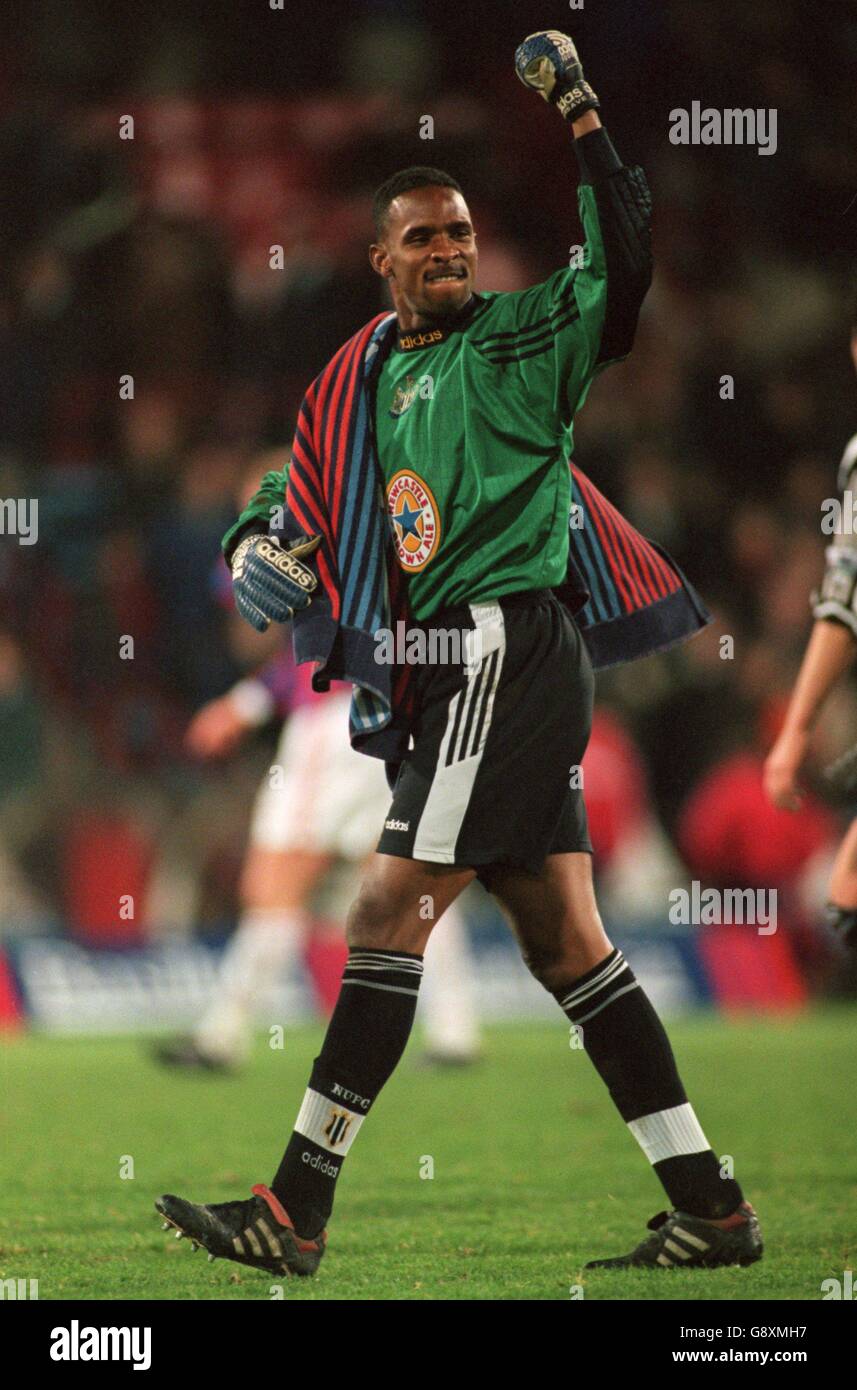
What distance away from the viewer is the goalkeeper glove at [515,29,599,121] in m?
3.11

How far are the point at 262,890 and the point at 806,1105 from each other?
2.05 metres

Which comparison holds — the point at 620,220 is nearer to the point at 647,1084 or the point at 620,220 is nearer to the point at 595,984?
the point at 595,984

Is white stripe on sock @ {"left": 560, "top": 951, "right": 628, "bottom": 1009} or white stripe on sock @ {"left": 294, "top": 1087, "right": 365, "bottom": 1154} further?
white stripe on sock @ {"left": 560, "top": 951, "right": 628, "bottom": 1009}

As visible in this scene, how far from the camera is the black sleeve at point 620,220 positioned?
311 centimetres

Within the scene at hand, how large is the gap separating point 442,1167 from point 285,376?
5532mm

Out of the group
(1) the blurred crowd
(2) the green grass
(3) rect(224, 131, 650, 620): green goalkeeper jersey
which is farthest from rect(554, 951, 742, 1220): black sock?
(1) the blurred crowd

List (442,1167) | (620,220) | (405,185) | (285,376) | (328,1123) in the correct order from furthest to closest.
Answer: (285,376) → (442,1167) → (405,185) → (328,1123) → (620,220)

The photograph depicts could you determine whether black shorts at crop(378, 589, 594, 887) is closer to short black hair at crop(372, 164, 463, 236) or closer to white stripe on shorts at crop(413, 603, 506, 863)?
white stripe on shorts at crop(413, 603, 506, 863)

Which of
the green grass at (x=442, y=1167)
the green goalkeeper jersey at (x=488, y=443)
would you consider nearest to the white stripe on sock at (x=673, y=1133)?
the green grass at (x=442, y=1167)

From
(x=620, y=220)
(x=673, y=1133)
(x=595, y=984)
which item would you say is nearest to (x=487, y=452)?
(x=620, y=220)

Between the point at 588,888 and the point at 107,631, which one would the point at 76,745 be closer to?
the point at 107,631

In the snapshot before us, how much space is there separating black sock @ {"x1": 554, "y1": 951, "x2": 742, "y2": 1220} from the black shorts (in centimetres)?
28

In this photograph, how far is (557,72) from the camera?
10.2 feet
